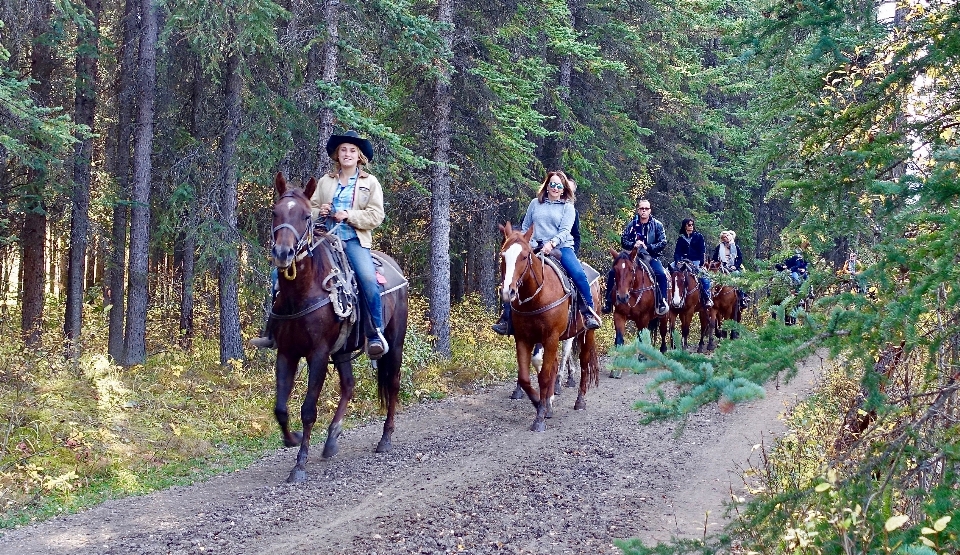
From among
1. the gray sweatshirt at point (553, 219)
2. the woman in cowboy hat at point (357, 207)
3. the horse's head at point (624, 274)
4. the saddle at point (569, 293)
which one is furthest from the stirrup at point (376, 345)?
the horse's head at point (624, 274)

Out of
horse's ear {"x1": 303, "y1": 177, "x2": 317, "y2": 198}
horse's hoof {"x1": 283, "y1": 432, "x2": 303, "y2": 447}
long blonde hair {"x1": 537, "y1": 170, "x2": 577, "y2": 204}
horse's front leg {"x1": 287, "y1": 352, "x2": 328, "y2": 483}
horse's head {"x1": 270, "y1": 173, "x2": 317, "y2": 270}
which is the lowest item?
horse's hoof {"x1": 283, "y1": 432, "x2": 303, "y2": 447}

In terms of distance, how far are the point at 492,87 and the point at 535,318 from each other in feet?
21.4

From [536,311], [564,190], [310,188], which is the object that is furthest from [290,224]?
[564,190]

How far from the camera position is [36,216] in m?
14.0

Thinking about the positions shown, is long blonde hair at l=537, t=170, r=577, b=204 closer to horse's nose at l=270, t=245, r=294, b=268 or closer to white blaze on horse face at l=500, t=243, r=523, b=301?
white blaze on horse face at l=500, t=243, r=523, b=301

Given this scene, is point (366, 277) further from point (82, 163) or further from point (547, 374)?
point (82, 163)

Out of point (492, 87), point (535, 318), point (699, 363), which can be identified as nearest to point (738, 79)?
point (492, 87)

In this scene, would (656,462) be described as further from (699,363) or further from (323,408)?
(699,363)

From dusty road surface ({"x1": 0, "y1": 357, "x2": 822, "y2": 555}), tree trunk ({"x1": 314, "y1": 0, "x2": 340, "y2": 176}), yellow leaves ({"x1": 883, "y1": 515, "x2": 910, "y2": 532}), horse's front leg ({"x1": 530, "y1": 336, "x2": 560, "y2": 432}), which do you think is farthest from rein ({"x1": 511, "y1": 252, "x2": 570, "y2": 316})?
yellow leaves ({"x1": 883, "y1": 515, "x2": 910, "y2": 532})

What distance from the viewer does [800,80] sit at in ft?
17.5

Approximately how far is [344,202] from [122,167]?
879 centimetres

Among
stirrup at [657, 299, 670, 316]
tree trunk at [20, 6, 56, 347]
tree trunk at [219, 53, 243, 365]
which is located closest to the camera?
tree trunk at [20, 6, 56, 347]

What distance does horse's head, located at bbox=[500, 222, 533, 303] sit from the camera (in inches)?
380

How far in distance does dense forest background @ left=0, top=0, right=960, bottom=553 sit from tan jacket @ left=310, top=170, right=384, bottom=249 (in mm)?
2890
